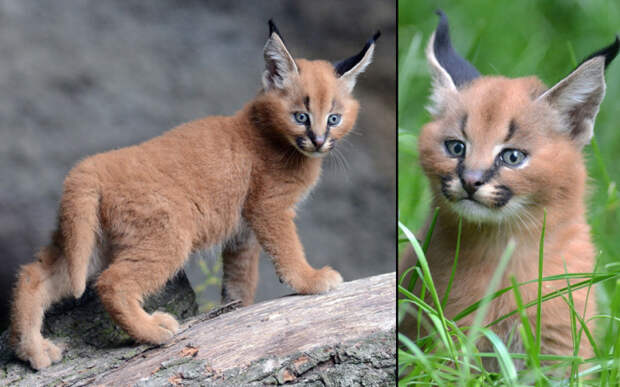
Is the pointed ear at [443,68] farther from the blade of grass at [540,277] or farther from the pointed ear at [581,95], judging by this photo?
the blade of grass at [540,277]

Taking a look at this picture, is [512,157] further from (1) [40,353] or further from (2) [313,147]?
(1) [40,353]

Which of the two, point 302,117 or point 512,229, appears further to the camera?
point 302,117

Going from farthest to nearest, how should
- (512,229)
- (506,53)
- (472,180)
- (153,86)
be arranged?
(506,53)
(153,86)
(512,229)
(472,180)

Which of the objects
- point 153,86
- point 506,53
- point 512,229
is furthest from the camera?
point 506,53

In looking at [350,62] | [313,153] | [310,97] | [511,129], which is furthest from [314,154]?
[511,129]

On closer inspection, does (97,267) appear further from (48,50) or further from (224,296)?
(48,50)

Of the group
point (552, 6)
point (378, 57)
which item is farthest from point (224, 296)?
point (552, 6)

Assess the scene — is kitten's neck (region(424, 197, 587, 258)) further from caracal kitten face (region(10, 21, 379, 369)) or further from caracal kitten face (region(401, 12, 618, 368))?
caracal kitten face (region(10, 21, 379, 369))
